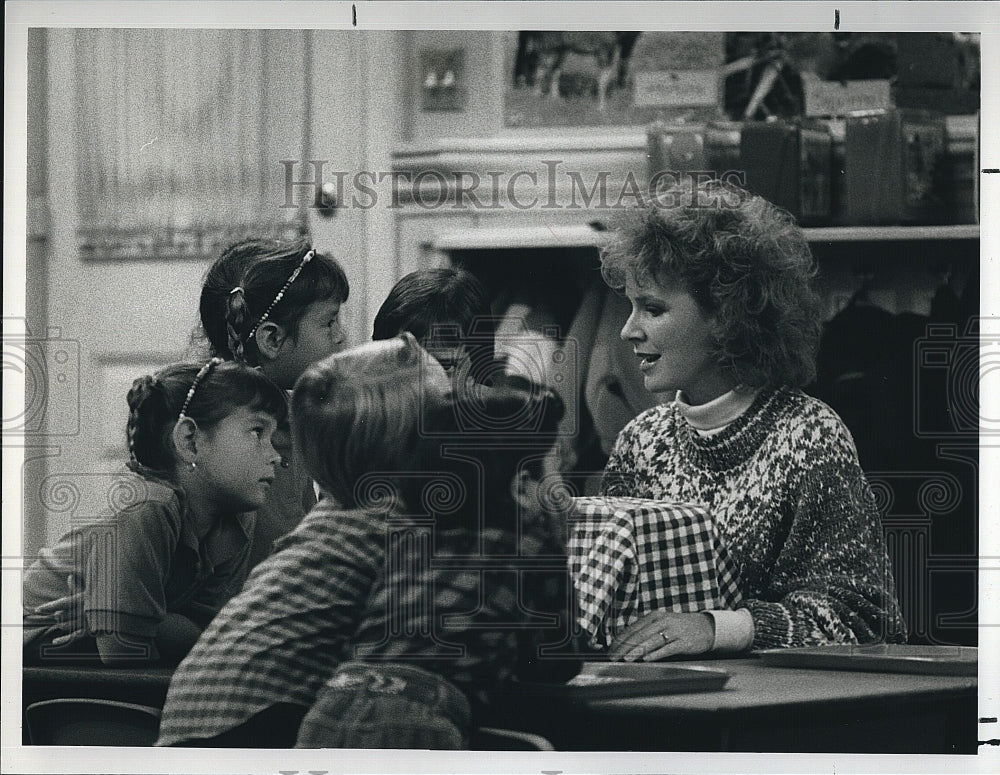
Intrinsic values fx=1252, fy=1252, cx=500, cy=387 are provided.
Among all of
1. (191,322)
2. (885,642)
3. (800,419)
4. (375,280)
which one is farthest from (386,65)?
(885,642)

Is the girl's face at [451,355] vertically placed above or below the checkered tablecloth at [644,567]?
above

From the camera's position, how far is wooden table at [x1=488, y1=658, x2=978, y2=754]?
11.2ft

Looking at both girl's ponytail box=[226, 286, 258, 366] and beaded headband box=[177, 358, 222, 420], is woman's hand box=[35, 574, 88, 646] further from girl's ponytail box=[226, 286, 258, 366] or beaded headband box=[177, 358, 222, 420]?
girl's ponytail box=[226, 286, 258, 366]

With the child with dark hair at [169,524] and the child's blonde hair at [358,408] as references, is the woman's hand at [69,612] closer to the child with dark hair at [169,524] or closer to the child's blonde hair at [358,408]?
the child with dark hair at [169,524]

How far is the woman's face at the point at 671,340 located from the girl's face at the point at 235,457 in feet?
3.51

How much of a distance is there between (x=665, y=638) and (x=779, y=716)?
371mm

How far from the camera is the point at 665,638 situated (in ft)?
11.3

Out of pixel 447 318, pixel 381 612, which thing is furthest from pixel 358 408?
pixel 381 612

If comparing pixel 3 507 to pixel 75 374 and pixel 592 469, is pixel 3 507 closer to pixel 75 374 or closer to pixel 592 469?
pixel 75 374

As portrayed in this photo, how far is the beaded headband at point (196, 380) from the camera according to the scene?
3.55 metres

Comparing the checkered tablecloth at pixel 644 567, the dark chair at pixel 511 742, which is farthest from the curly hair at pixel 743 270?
the dark chair at pixel 511 742

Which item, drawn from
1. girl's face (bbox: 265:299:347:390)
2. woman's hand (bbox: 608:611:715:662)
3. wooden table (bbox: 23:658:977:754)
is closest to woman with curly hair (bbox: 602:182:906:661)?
woman's hand (bbox: 608:611:715:662)

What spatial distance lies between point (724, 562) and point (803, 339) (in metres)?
0.66

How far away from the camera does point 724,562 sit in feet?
11.3
